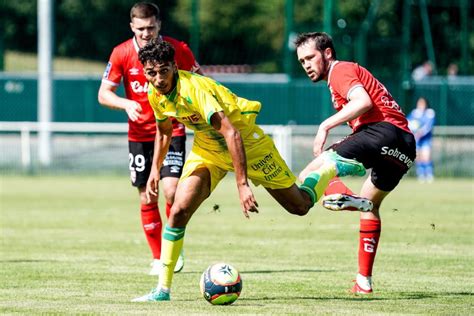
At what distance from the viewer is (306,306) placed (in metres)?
8.00

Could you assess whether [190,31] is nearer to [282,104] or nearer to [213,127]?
[282,104]

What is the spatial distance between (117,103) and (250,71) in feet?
77.7

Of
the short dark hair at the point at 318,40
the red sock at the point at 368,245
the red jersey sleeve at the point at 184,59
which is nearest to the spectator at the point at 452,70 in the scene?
the red jersey sleeve at the point at 184,59

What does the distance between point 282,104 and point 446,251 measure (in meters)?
16.8

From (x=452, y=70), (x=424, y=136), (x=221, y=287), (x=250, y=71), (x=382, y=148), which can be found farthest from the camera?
(x=250, y=71)

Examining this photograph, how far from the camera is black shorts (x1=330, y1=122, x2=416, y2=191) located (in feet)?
28.3

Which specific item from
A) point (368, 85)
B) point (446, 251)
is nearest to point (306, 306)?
point (368, 85)

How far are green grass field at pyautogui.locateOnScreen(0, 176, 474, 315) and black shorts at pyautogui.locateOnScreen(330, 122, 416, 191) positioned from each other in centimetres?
103

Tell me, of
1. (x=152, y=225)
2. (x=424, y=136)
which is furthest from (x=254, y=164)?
(x=424, y=136)

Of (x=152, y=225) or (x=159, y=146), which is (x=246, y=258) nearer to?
(x=152, y=225)

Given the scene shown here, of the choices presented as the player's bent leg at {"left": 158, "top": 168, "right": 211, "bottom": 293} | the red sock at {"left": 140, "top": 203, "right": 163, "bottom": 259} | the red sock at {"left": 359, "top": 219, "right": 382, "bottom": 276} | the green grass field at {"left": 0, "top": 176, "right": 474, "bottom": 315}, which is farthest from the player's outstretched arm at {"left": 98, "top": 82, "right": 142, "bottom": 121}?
the red sock at {"left": 359, "top": 219, "right": 382, "bottom": 276}

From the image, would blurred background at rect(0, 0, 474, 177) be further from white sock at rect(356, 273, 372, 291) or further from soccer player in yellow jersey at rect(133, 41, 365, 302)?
soccer player in yellow jersey at rect(133, 41, 365, 302)

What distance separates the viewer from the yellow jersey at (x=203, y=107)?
7.95 meters

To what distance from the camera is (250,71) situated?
110 feet
